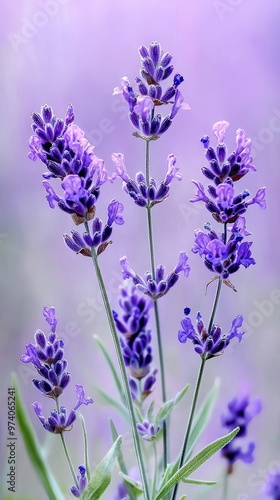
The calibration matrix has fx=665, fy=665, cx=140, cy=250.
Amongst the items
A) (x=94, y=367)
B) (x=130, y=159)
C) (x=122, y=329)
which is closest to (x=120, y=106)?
(x=130, y=159)

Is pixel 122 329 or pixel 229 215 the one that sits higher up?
pixel 229 215

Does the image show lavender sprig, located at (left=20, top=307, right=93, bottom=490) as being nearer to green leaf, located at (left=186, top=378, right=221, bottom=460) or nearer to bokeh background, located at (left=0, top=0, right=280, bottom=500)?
green leaf, located at (left=186, top=378, right=221, bottom=460)

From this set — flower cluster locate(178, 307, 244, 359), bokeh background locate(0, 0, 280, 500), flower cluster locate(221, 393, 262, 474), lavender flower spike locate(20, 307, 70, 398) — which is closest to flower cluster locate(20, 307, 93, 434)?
lavender flower spike locate(20, 307, 70, 398)

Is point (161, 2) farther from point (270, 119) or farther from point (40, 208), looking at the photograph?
point (40, 208)

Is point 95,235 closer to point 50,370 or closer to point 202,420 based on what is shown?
point 50,370

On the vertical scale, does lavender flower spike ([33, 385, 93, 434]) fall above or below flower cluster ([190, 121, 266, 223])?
below

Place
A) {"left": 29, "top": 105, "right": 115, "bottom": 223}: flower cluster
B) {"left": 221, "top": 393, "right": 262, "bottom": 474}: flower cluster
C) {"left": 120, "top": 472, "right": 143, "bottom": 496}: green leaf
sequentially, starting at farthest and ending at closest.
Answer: {"left": 221, "top": 393, "right": 262, "bottom": 474}: flower cluster → {"left": 120, "top": 472, "right": 143, "bottom": 496}: green leaf → {"left": 29, "top": 105, "right": 115, "bottom": 223}: flower cluster

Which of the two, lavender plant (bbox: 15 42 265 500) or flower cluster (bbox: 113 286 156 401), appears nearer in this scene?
lavender plant (bbox: 15 42 265 500)
